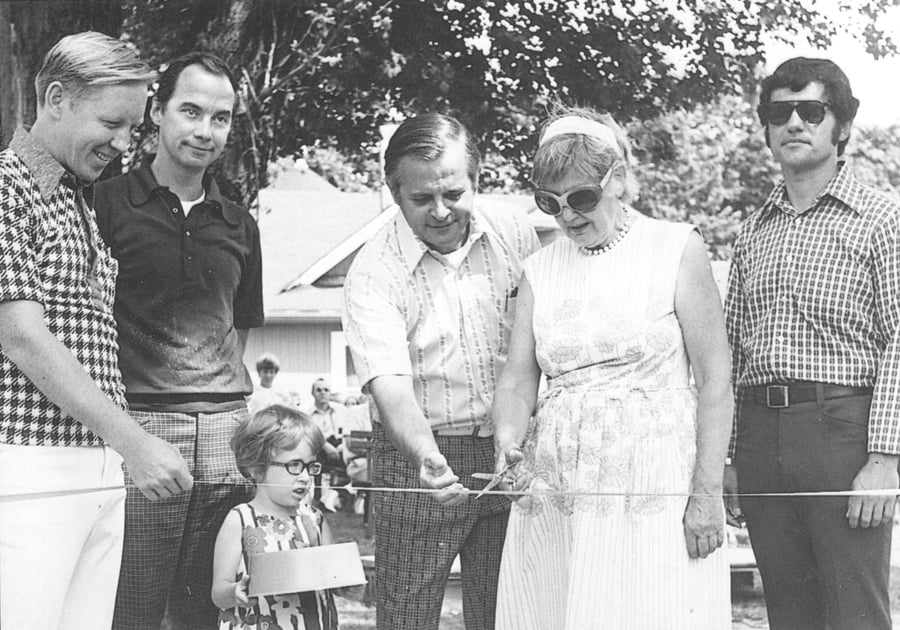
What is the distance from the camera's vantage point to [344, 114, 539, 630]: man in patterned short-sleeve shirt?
8.27 ft

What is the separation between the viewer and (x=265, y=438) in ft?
9.08

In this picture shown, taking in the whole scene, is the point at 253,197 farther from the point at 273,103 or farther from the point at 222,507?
the point at 222,507

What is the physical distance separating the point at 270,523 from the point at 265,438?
204 millimetres

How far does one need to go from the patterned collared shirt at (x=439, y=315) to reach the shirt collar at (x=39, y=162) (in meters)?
0.70

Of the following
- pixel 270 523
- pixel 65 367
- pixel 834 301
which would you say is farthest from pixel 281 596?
pixel 834 301

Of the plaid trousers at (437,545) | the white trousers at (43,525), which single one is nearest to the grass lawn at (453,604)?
the plaid trousers at (437,545)

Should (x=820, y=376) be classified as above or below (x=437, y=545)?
above

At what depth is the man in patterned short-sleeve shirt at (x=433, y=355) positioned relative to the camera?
99.3 inches

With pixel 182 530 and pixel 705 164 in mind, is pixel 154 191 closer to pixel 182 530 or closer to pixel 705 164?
pixel 182 530

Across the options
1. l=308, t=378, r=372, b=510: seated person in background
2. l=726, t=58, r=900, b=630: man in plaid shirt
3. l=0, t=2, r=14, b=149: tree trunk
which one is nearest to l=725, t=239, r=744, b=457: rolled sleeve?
l=726, t=58, r=900, b=630: man in plaid shirt

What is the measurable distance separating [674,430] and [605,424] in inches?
5.5

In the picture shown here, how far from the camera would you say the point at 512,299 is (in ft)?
8.59

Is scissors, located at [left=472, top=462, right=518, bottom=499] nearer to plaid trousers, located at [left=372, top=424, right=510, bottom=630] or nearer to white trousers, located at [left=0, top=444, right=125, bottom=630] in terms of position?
plaid trousers, located at [left=372, top=424, right=510, bottom=630]

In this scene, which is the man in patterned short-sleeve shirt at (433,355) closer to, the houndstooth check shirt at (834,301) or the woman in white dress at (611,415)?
the woman in white dress at (611,415)
